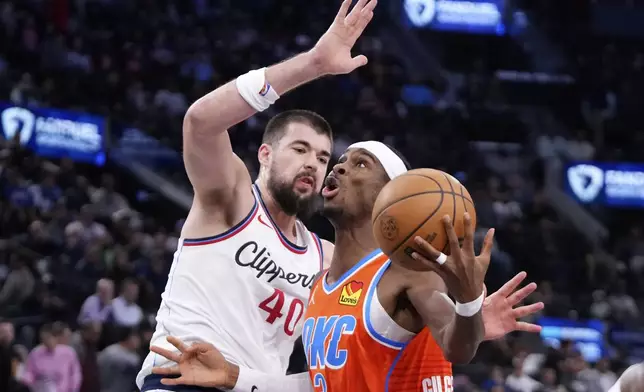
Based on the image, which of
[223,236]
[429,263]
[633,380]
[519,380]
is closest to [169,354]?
[223,236]

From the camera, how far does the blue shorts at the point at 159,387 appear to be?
5457 millimetres

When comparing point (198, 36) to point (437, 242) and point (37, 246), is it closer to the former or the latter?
point (37, 246)

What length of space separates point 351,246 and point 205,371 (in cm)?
96

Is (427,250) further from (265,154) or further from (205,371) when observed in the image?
(265,154)

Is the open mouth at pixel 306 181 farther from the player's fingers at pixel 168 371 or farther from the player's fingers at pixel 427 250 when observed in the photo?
the player's fingers at pixel 427 250

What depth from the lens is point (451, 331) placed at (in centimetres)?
430

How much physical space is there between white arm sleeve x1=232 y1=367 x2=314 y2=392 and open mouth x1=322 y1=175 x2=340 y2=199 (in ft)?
3.23

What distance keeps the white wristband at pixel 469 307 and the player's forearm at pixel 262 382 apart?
5.45 ft

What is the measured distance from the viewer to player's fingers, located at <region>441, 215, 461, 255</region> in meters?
4.08

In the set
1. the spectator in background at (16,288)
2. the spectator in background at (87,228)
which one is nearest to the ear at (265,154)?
the spectator in background at (16,288)

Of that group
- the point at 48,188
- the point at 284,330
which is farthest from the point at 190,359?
the point at 48,188

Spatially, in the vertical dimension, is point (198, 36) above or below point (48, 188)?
above

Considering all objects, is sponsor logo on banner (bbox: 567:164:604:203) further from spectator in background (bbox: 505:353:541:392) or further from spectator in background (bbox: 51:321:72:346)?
spectator in background (bbox: 51:321:72:346)

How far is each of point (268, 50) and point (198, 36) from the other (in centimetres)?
136
